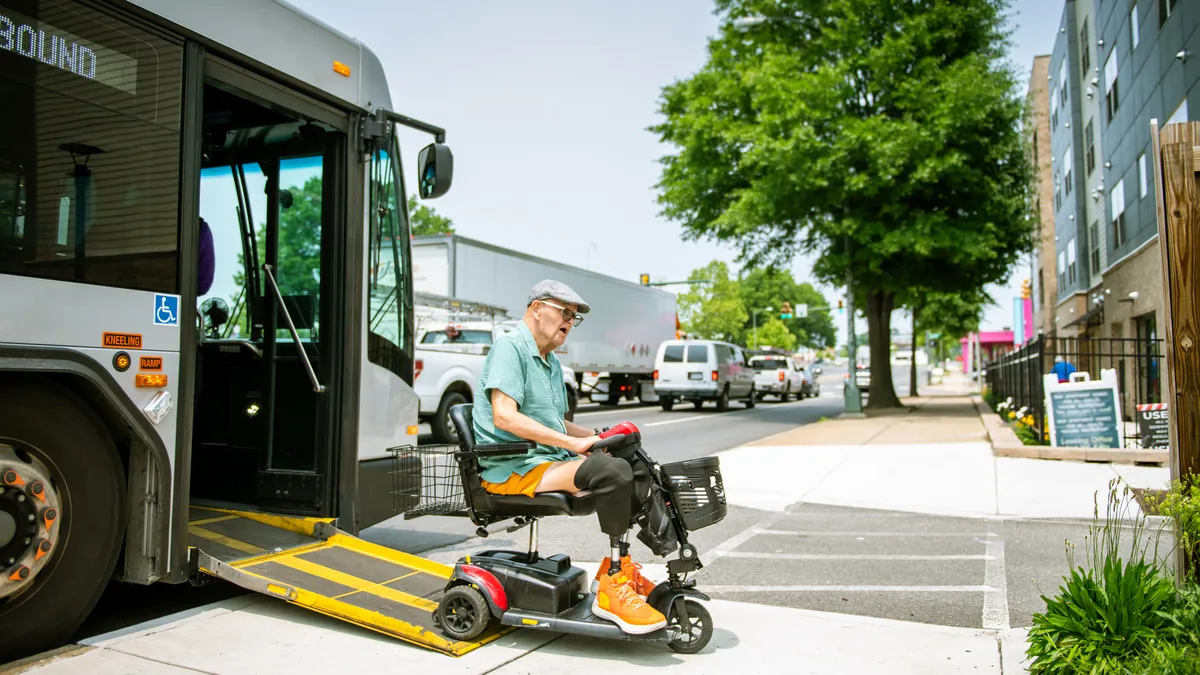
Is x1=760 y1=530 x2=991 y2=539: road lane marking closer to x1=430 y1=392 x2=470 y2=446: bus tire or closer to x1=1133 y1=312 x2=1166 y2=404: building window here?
x1=430 y1=392 x2=470 y2=446: bus tire

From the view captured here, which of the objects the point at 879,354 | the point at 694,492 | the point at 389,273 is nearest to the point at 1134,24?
the point at 879,354

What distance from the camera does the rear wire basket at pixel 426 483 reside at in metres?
4.54

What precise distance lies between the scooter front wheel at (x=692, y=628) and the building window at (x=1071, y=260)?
30733 mm

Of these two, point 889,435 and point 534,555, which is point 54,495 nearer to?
point 534,555

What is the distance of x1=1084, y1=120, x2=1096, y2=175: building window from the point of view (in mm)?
26219

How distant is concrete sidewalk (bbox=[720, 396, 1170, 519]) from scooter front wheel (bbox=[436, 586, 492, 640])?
484cm

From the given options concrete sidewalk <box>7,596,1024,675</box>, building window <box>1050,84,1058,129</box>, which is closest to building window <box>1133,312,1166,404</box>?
concrete sidewalk <box>7,596,1024,675</box>

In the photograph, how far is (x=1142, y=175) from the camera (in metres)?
18.7

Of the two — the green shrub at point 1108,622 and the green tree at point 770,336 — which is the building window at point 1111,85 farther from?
the green tree at point 770,336

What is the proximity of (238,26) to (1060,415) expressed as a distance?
11.1 meters

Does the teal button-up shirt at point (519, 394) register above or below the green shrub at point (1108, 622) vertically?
above

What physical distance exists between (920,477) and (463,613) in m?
7.81

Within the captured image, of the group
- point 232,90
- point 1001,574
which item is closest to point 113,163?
point 232,90

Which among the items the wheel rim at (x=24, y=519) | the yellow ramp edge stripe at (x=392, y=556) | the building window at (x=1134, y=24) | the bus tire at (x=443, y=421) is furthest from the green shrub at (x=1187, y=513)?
the building window at (x=1134, y=24)
